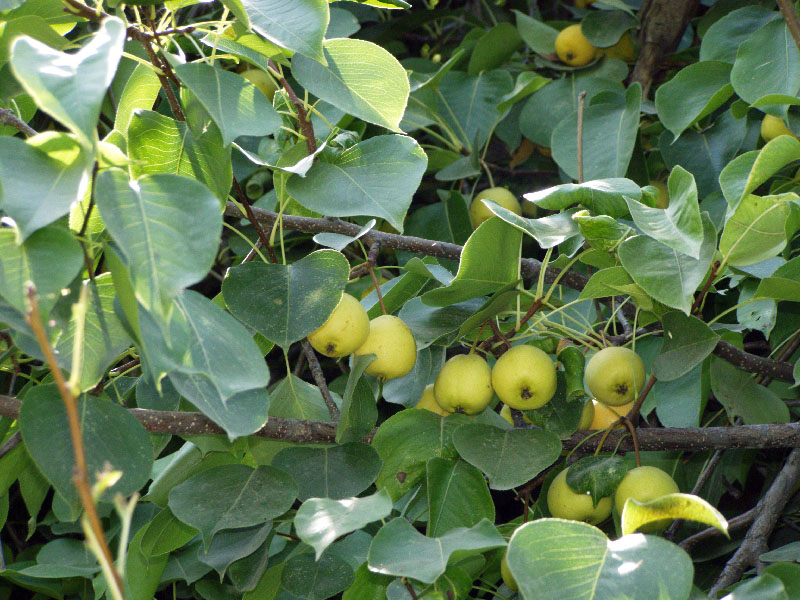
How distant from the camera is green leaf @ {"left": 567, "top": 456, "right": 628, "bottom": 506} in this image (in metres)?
0.96

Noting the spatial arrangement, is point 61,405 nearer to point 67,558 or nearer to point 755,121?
point 67,558

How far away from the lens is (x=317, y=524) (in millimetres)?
718

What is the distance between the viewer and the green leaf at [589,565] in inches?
26.0

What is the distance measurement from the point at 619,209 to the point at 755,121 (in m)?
0.78

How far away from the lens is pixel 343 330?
968mm

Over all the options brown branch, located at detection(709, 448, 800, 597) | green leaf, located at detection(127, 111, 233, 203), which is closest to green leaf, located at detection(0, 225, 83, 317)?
green leaf, located at detection(127, 111, 233, 203)

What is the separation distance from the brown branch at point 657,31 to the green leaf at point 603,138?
316 mm

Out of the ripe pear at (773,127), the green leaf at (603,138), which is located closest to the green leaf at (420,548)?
the green leaf at (603,138)

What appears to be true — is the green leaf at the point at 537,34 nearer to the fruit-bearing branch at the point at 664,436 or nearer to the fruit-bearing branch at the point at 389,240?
the fruit-bearing branch at the point at 389,240

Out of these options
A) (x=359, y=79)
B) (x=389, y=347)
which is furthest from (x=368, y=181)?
(x=389, y=347)

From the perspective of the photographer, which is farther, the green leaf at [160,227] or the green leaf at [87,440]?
the green leaf at [87,440]

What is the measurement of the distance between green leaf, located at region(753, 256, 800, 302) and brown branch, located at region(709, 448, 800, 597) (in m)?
0.40

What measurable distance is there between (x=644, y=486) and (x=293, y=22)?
63cm

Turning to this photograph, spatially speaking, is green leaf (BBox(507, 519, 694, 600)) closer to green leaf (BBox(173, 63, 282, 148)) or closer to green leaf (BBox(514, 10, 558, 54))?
green leaf (BBox(173, 63, 282, 148))
